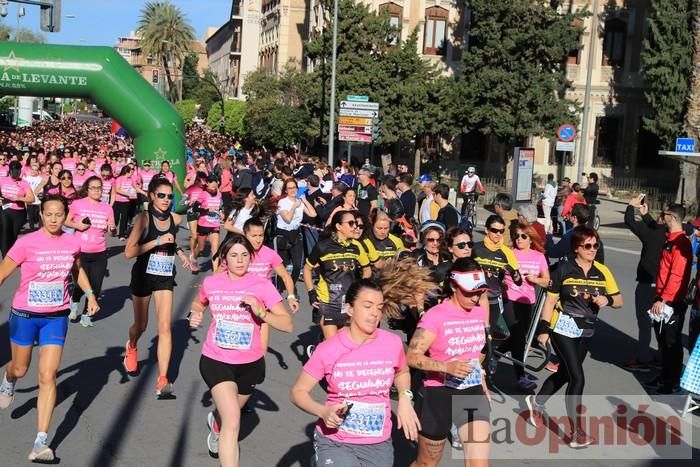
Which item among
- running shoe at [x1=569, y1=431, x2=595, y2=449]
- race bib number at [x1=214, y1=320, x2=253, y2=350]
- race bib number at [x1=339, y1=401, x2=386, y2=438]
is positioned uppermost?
race bib number at [x1=214, y1=320, x2=253, y2=350]

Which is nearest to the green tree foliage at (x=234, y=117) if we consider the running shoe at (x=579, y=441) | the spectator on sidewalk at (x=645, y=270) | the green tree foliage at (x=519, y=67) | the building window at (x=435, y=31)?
the building window at (x=435, y=31)

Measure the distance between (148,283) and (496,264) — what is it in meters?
3.17

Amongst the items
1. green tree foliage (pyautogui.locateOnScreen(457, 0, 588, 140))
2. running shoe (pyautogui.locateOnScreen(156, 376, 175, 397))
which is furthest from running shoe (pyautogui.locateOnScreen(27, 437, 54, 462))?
green tree foliage (pyautogui.locateOnScreen(457, 0, 588, 140))

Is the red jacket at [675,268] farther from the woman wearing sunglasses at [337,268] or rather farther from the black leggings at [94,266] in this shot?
the black leggings at [94,266]

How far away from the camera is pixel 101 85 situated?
24172 millimetres

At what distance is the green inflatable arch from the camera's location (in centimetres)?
2378

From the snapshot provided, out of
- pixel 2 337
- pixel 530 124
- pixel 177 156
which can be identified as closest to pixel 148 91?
pixel 177 156

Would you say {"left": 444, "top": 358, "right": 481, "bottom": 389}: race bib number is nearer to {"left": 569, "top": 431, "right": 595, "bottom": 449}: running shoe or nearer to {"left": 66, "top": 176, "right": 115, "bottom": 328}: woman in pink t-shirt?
{"left": 569, "top": 431, "right": 595, "bottom": 449}: running shoe

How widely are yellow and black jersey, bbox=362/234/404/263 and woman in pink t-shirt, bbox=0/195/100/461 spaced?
110 inches

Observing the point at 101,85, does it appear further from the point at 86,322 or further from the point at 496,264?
the point at 496,264

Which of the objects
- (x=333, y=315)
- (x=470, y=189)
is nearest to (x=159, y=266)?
(x=333, y=315)

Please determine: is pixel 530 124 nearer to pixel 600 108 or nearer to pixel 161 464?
pixel 600 108

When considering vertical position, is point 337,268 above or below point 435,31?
below

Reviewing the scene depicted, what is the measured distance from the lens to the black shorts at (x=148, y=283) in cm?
803
